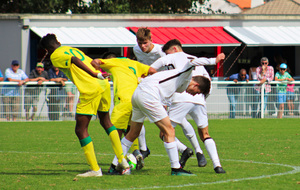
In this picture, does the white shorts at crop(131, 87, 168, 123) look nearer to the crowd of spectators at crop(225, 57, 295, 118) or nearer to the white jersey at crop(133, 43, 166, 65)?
the white jersey at crop(133, 43, 166, 65)

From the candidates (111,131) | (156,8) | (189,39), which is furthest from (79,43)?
(156,8)

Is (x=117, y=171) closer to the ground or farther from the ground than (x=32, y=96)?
closer to the ground

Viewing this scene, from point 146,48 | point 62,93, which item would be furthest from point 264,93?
point 146,48

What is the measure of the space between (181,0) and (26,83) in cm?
2625

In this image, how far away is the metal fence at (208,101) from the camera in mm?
18703

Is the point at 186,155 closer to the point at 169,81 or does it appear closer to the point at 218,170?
the point at 218,170

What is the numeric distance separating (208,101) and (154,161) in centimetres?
1008

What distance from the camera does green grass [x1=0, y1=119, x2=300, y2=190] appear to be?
742 cm

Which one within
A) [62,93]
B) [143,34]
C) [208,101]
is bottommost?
[208,101]

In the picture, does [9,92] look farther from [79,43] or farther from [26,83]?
[79,43]

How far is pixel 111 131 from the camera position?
8367 millimetres

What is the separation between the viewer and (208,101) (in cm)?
1973

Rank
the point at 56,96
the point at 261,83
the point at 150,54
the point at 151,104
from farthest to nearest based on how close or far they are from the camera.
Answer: the point at 261,83, the point at 56,96, the point at 150,54, the point at 151,104

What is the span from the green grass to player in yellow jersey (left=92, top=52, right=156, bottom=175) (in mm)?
703
